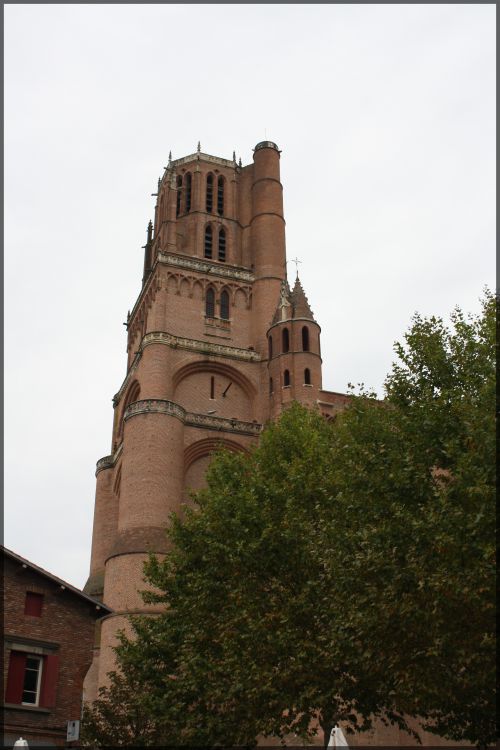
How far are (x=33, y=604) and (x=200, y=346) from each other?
72.1 feet

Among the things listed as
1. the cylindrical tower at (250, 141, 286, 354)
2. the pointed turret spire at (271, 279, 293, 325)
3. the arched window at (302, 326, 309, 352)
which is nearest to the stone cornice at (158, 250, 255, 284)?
the cylindrical tower at (250, 141, 286, 354)

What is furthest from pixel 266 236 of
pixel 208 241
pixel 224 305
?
pixel 224 305

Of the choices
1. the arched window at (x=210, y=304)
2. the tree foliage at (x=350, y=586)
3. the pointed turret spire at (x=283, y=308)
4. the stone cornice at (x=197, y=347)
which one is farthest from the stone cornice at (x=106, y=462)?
the tree foliage at (x=350, y=586)

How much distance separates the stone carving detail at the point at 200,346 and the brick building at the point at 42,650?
66.1 ft

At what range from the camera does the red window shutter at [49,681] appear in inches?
903

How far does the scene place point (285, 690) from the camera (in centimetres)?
1869

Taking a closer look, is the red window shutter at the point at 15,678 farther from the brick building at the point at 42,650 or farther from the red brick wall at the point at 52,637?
the red brick wall at the point at 52,637

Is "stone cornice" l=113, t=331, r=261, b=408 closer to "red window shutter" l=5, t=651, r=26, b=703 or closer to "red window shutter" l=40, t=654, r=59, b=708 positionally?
"red window shutter" l=40, t=654, r=59, b=708

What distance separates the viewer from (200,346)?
4434 centimetres

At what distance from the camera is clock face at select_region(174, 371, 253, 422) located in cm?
4306

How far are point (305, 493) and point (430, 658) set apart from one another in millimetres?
8013

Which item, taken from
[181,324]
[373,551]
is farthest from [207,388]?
[373,551]

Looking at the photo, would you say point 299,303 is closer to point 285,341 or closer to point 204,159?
point 285,341

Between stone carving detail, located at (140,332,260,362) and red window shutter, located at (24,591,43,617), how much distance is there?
67.3 feet
